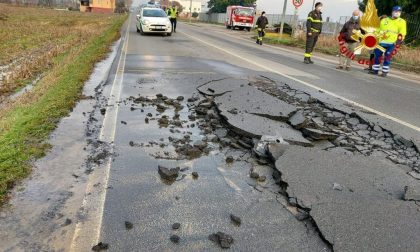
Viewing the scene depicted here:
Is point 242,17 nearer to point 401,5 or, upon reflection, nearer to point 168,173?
point 401,5

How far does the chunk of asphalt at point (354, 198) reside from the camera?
3.12 meters

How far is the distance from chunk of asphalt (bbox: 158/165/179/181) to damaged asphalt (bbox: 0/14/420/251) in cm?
1

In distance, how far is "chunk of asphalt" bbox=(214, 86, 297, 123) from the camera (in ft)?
21.0

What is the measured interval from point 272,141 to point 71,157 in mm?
2453

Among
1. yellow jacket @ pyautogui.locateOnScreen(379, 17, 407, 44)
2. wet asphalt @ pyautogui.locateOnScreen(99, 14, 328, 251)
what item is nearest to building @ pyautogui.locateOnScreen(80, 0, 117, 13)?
yellow jacket @ pyautogui.locateOnScreen(379, 17, 407, 44)

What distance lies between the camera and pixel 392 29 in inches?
503

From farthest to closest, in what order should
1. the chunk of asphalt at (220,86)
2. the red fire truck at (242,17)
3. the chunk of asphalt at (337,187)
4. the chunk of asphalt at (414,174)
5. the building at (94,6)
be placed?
the building at (94,6), the red fire truck at (242,17), the chunk of asphalt at (220,86), the chunk of asphalt at (414,174), the chunk of asphalt at (337,187)

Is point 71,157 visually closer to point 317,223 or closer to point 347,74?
point 317,223

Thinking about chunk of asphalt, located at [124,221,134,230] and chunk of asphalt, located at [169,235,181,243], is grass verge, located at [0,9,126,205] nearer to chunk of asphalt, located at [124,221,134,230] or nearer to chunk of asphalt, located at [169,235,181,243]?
chunk of asphalt, located at [124,221,134,230]

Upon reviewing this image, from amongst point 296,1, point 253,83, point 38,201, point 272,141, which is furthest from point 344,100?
point 296,1

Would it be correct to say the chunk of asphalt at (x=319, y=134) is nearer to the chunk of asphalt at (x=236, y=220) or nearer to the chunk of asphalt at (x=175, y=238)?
the chunk of asphalt at (x=236, y=220)

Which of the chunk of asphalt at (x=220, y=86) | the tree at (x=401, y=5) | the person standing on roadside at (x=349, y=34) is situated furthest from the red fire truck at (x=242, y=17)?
the chunk of asphalt at (x=220, y=86)

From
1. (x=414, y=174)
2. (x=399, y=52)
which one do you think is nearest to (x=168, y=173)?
(x=414, y=174)

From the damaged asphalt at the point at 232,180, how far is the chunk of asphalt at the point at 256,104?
0.03 m
